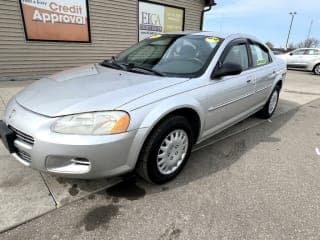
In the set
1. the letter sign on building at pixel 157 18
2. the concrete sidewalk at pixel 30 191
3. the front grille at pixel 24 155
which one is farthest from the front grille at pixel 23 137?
the letter sign on building at pixel 157 18

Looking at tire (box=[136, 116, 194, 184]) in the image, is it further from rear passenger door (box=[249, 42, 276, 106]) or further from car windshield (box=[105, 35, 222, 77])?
rear passenger door (box=[249, 42, 276, 106])

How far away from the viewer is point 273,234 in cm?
185

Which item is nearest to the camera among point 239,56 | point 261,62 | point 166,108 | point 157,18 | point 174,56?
point 166,108

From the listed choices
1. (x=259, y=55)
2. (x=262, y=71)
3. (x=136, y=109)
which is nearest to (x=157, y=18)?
(x=259, y=55)

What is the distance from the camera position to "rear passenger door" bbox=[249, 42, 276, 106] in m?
3.53

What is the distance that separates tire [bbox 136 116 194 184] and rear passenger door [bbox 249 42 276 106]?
5.47 ft

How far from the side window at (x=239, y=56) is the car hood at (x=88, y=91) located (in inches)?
36.6

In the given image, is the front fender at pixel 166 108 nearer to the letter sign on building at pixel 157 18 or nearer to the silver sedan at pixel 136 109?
the silver sedan at pixel 136 109

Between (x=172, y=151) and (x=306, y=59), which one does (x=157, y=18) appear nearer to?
(x=172, y=151)

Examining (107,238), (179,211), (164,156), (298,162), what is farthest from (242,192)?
(107,238)

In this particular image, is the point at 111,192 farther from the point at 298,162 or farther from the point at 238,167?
the point at 298,162

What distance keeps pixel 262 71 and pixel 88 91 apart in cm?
275

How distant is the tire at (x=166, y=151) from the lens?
6.97ft

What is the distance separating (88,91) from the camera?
2.11 metres
